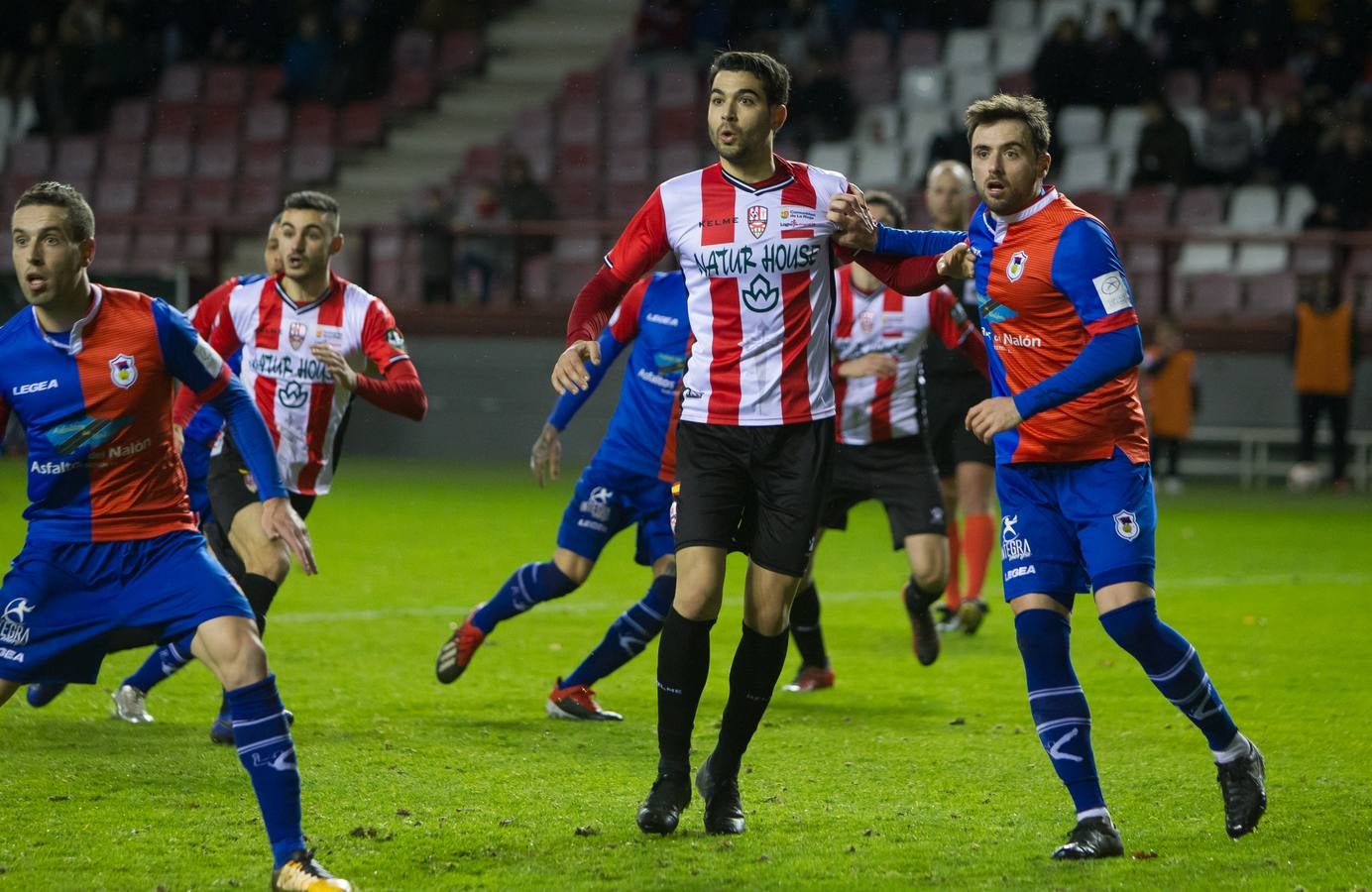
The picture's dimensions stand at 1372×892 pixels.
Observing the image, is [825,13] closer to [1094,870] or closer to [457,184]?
[457,184]

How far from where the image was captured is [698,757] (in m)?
6.21

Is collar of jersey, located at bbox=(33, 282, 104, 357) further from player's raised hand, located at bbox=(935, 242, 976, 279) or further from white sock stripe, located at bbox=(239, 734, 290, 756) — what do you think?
player's raised hand, located at bbox=(935, 242, 976, 279)

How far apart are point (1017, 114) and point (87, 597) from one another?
9.13 feet

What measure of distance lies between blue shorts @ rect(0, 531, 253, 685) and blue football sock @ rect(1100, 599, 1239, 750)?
91.0 inches

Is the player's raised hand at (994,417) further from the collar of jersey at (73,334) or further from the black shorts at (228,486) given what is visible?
the black shorts at (228,486)

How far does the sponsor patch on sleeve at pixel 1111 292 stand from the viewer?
4898mm

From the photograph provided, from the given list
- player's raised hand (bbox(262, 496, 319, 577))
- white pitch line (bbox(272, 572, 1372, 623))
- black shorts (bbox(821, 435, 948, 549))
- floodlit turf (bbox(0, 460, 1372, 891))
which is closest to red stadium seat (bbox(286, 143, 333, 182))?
floodlit turf (bbox(0, 460, 1372, 891))

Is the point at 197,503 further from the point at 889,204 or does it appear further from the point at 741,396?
the point at 889,204

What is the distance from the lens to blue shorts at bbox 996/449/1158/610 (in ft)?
16.2

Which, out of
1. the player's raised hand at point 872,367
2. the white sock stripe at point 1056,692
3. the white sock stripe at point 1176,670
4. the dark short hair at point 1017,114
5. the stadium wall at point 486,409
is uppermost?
the dark short hair at point 1017,114

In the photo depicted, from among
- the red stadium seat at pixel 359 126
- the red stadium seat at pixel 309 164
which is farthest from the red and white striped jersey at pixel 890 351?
the red stadium seat at pixel 359 126

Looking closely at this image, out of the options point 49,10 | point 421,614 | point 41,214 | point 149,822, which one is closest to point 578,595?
point 421,614

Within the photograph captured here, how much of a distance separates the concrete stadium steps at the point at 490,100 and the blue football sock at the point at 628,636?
17104 millimetres

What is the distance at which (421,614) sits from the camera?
980 centimetres
